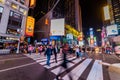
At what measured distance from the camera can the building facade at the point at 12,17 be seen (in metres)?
28.1

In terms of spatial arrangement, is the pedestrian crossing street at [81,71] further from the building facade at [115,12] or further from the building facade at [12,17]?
the building facade at [115,12]

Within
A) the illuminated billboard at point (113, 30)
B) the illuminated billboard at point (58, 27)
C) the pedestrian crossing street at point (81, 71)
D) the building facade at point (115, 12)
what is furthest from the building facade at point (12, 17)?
the building facade at point (115, 12)

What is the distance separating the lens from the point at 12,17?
31.0 m

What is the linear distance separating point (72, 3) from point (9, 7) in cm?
5818

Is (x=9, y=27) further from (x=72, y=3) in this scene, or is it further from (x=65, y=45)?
(x=72, y=3)

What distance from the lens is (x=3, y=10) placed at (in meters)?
28.5

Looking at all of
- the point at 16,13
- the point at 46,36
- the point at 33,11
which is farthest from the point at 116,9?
the point at 16,13

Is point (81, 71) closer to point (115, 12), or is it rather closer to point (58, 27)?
point (58, 27)

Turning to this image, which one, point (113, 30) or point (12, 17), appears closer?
point (12, 17)

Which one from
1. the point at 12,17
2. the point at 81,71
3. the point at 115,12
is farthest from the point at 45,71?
the point at 115,12

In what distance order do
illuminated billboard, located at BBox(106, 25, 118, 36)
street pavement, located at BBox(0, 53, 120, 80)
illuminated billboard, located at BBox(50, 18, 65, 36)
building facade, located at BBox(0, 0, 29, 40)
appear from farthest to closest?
illuminated billboard, located at BBox(106, 25, 118, 36) < building facade, located at BBox(0, 0, 29, 40) < illuminated billboard, located at BBox(50, 18, 65, 36) < street pavement, located at BBox(0, 53, 120, 80)

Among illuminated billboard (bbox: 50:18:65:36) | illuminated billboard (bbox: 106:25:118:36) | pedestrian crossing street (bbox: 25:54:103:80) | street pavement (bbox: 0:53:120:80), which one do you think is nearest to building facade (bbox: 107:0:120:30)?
illuminated billboard (bbox: 106:25:118:36)

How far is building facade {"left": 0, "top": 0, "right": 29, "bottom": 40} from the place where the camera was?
28.1m

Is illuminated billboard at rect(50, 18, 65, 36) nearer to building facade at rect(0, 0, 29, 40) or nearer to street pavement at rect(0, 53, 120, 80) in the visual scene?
street pavement at rect(0, 53, 120, 80)
